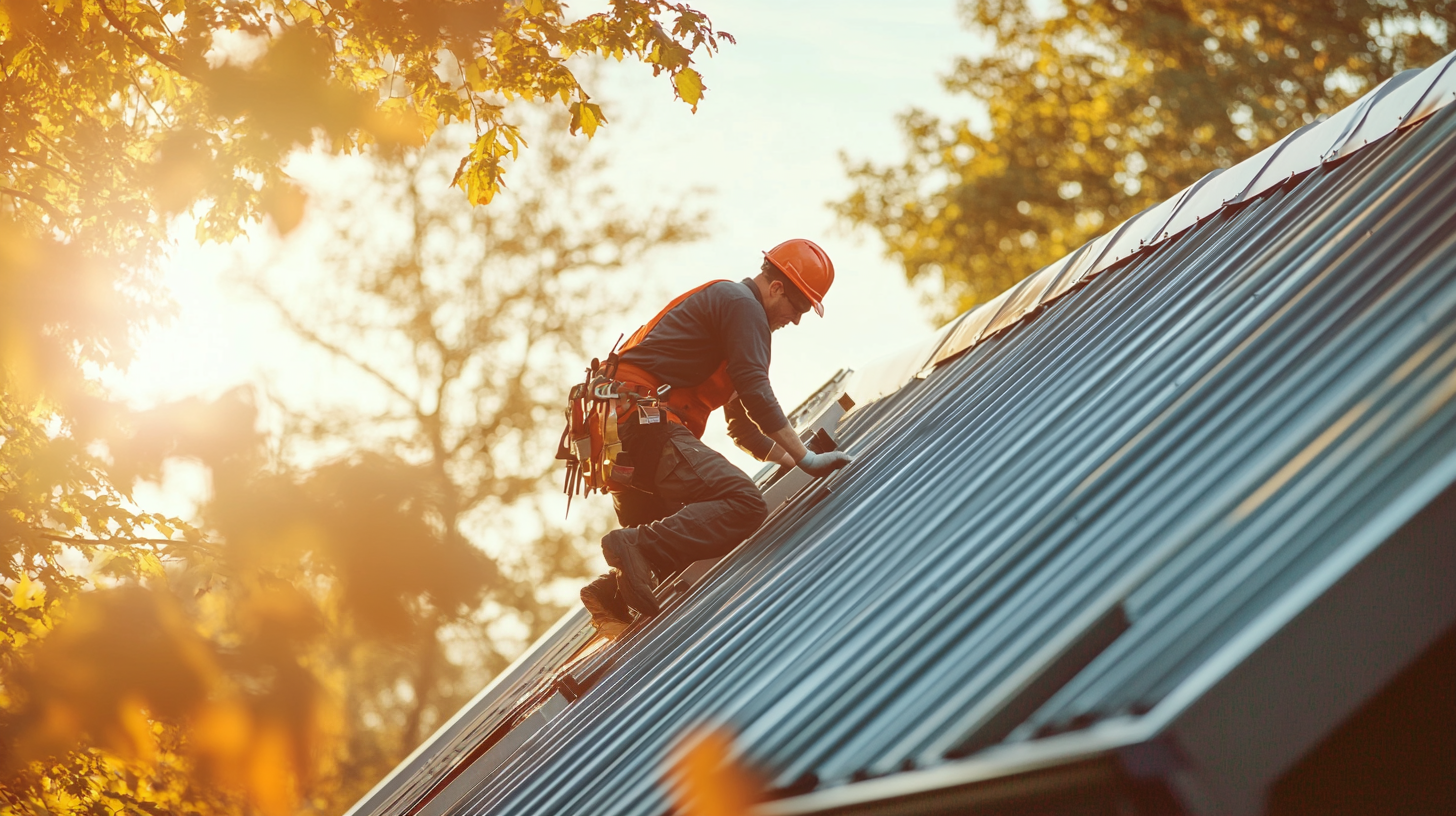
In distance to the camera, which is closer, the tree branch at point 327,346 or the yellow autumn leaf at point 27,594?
the yellow autumn leaf at point 27,594

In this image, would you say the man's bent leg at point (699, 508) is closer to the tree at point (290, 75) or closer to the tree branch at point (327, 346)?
the tree at point (290, 75)

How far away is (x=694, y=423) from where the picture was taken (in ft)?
19.2

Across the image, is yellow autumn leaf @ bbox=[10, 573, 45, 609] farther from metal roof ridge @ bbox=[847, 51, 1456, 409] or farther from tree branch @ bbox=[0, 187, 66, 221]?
metal roof ridge @ bbox=[847, 51, 1456, 409]

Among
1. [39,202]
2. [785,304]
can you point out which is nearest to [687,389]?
[785,304]

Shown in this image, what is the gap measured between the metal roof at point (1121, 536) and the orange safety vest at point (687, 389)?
2.66ft

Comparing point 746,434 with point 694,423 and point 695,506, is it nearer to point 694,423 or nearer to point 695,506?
point 694,423

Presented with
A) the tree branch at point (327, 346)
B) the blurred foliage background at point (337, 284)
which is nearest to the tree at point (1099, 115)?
the blurred foliage background at point (337, 284)

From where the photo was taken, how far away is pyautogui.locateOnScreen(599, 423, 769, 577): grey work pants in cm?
530

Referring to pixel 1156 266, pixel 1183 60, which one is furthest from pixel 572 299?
pixel 1156 266

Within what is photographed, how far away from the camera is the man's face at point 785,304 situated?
5.82 meters

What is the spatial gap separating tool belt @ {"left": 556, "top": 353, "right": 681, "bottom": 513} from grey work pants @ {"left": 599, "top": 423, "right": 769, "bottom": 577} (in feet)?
0.51

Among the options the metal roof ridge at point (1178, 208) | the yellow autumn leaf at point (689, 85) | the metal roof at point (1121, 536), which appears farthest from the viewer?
the yellow autumn leaf at point (689, 85)

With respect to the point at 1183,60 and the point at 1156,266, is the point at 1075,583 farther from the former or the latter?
the point at 1183,60

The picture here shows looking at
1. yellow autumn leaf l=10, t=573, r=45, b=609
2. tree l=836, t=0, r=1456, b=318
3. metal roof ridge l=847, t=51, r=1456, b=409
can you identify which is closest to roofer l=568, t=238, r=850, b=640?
metal roof ridge l=847, t=51, r=1456, b=409
